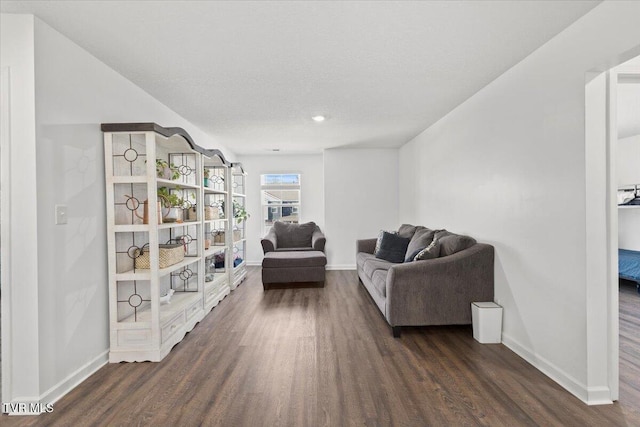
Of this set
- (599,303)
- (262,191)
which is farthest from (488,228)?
(262,191)

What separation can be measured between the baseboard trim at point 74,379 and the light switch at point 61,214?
106 cm

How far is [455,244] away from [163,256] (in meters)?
2.83

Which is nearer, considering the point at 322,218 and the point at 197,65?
the point at 197,65

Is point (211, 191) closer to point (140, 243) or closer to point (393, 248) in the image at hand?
point (140, 243)

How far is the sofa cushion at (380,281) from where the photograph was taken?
3.10 m

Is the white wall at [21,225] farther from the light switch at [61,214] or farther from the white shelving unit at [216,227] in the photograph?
the white shelving unit at [216,227]

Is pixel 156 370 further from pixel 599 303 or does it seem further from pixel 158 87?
pixel 599 303

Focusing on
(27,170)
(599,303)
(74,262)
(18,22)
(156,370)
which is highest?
(18,22)

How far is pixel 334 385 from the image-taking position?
6.71 ft

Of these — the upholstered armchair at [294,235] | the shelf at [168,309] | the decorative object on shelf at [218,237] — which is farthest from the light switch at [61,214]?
the upholstered armchair at [294,235]

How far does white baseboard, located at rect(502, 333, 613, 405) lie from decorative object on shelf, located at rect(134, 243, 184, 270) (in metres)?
3.12

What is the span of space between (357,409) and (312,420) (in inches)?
11.2

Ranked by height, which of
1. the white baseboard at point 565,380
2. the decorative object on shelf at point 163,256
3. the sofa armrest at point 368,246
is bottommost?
the white baseboard at point 565,380

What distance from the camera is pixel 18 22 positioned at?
1842mm
